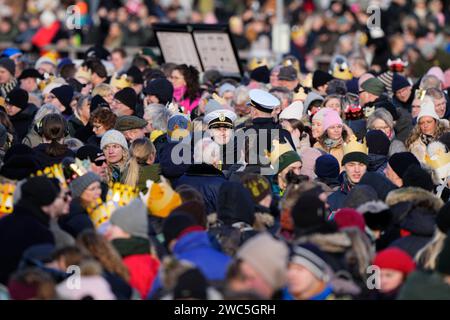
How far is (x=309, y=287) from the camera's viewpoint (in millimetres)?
8328

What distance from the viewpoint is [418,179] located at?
34.9ft

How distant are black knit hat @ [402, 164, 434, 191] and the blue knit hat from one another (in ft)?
4.32

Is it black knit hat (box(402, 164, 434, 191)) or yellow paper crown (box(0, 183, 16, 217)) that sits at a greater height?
black knit hat (box(402, 164, 434, 191))

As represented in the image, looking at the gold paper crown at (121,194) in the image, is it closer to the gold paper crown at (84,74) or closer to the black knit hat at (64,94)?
the black knit hat at (64,94)

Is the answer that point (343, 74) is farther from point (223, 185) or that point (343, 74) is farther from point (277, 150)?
point (223, 185)

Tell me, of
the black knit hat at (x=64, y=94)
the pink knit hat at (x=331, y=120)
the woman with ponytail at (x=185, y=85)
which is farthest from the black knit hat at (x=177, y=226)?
the woman with ponytail at (x=185, y=85)

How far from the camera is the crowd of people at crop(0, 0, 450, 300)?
330 inches

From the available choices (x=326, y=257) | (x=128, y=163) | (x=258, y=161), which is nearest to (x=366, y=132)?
(x=258, y=161)

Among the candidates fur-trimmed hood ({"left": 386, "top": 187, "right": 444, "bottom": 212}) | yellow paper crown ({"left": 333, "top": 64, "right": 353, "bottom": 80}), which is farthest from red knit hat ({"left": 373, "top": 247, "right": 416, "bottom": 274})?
yellow paper crown ({"left": 333, "top": 64, "right": 353, "bottom": 80})

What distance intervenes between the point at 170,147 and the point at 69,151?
98cm

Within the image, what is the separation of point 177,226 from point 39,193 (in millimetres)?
1106

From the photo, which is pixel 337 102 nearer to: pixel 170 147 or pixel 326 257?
pixel 170 147

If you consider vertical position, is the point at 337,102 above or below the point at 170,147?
above

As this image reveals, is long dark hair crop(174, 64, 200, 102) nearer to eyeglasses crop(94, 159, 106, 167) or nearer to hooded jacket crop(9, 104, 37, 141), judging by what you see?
hooded jacket crop(9, 104, 37, 141)
